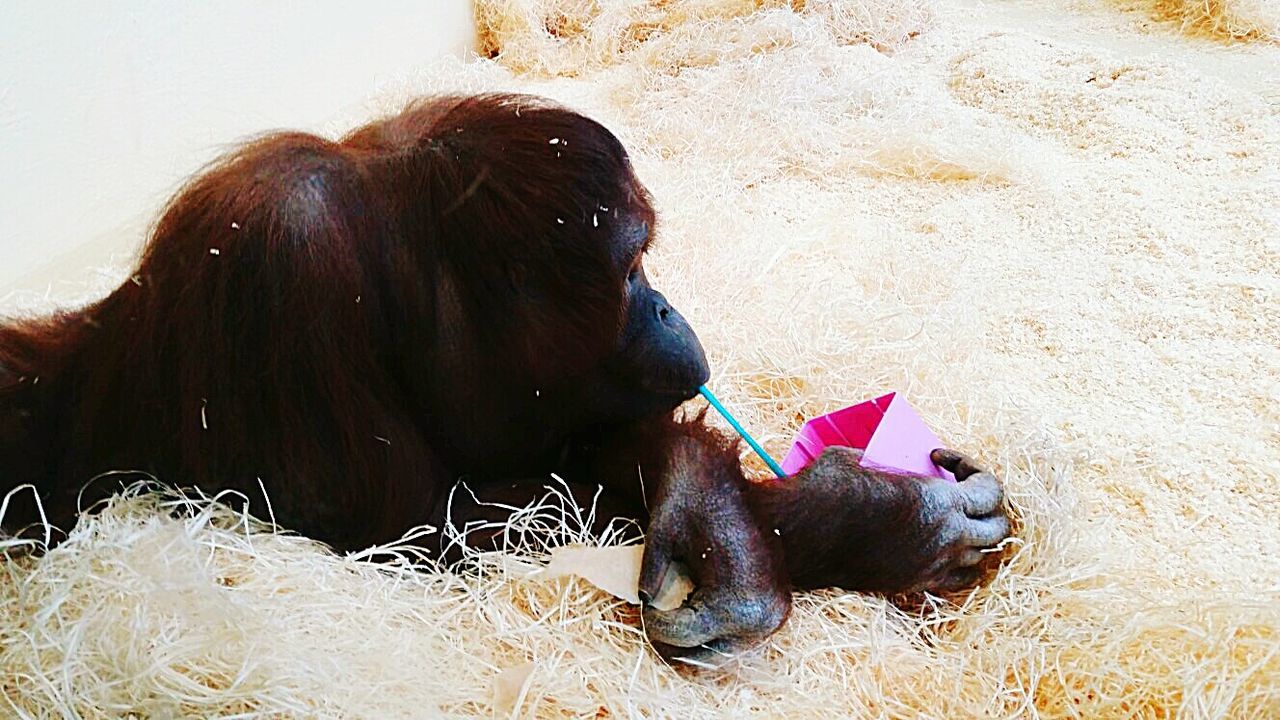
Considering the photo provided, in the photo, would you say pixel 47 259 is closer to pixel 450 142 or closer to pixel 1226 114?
pixel 450 142

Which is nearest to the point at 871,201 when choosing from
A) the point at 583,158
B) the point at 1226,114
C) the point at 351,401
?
the point at 1226,114

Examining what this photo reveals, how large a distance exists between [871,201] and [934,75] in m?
0.99

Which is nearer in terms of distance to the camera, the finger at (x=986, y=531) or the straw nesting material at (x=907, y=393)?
the straw nesting material at (x=907, y=393)

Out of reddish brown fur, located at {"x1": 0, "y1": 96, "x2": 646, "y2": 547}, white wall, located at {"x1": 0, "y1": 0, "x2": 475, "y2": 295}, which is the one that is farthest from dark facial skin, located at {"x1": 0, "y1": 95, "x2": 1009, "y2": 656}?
white wall, located at {"x1": 0, "y1": 0, "x2": 475, "y2": 295}

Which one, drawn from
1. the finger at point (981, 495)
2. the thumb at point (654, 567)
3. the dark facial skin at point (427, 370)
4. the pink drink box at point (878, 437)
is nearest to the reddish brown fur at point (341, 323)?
the dark facial skin at point (427, 370)

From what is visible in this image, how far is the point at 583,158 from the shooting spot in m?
1.26

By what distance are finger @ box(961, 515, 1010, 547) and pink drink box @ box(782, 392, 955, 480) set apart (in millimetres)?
90

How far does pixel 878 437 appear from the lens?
1.49 metres

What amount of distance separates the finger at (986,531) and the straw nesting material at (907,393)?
0.04 m

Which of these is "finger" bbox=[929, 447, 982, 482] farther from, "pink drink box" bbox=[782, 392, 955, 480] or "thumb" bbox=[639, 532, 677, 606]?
"thumb" bbox=[639, 532, 677, 606]

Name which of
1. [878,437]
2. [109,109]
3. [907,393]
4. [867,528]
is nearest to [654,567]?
[867,528]

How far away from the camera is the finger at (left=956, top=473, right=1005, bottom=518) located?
4.65ft

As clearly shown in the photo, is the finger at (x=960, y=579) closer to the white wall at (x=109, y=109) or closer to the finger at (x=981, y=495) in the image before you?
the finger at (x=981, y=495)

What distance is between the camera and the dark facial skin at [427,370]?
47.3 inches
